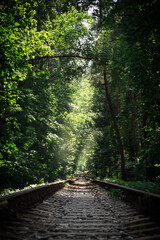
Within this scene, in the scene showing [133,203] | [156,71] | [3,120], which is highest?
[156,71]

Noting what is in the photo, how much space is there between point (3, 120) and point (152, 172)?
28.6 feet

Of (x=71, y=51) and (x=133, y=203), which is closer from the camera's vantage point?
(x=133, y=203)

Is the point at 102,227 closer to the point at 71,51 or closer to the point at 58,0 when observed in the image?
the point at 71,51

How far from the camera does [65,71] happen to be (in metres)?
12.1

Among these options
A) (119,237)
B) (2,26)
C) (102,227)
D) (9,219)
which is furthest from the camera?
(2,26)

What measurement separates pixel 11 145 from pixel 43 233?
13.3 feet

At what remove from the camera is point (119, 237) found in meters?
2.69

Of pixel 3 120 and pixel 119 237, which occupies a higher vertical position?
pixel 3 120

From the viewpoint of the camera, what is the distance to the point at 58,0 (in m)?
13.1

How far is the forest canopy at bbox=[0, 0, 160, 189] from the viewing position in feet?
17.8

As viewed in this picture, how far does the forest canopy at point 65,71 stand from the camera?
5426 mm

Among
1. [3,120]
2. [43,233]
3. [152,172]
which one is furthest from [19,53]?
[152,172]

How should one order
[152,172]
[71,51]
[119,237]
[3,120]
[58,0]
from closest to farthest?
[119,237], [3,120], [152,172], [71,51], [58,0]

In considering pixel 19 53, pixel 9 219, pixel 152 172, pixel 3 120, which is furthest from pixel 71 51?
pixel 9 219
